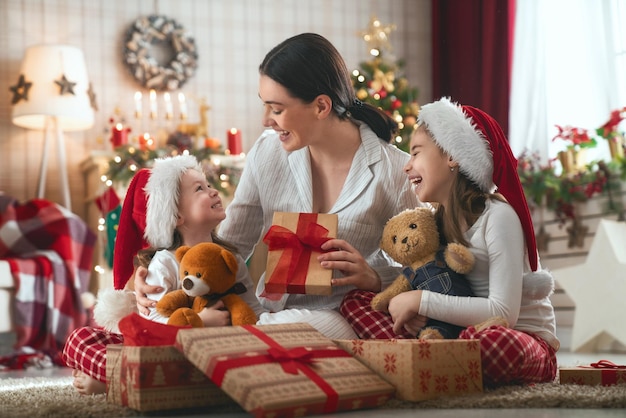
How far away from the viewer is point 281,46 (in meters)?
2.20

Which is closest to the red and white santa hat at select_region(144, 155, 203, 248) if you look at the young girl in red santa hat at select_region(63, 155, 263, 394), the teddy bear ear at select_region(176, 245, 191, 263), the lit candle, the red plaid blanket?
the young girl in red santa hat at select_region(63, 155, 263, 394)

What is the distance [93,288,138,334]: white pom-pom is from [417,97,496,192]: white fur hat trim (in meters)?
0.84

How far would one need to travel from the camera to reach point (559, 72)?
4555 millimetres

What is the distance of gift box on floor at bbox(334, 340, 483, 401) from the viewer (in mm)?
1596

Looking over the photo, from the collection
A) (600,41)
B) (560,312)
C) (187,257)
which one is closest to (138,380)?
(187,257)

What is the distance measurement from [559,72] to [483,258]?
116 inches

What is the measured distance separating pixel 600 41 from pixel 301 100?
2.57 m

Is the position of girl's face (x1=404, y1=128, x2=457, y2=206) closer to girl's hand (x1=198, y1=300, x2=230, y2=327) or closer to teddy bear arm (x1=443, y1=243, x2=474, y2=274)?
teddy bear arm (x1=443, y1=243, x2=474, y2=274)

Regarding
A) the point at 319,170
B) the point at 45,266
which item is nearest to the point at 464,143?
the point at 319,170

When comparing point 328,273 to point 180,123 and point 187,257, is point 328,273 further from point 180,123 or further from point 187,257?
point 180,123

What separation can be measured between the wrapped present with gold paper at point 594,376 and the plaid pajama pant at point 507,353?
34mm

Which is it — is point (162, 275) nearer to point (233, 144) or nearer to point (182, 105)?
point (233, 144)

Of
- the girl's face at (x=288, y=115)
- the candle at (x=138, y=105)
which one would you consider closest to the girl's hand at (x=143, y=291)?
the girl's face at (x=288, y=115)

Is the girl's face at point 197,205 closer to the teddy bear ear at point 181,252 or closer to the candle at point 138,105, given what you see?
the teddy bear ear at point 181,252
